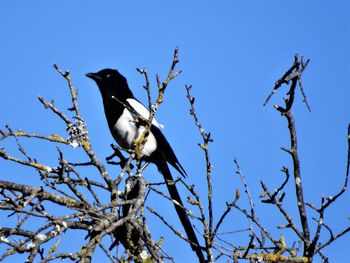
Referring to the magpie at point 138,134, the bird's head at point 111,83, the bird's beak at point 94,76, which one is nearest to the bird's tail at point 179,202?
the magpie at point 138,134

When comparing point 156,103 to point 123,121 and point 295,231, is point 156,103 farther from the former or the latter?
point 123,121

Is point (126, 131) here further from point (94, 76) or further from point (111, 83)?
point (94, 76)

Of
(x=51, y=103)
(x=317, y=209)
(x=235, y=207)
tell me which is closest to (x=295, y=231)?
(x=317, y=209)

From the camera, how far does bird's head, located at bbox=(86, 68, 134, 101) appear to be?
5.08 m

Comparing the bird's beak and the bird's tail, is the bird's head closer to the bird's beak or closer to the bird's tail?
the bird's beak

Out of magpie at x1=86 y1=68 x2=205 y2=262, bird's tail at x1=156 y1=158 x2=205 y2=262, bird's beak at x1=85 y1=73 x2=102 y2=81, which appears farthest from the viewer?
bird's beak at x1=85 y1=73 x2=102 y2=81

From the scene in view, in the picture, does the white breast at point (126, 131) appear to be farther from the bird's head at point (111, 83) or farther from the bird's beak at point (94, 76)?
the bird's beak at point (94, 76)

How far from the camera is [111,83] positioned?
514 centimetres

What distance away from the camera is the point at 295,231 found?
2.45 metres

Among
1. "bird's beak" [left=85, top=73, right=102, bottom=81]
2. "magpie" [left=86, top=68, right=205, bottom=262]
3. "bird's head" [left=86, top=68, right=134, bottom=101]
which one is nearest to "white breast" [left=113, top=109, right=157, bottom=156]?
"magpie" [left=86, top=68, right=205, bottom=262]

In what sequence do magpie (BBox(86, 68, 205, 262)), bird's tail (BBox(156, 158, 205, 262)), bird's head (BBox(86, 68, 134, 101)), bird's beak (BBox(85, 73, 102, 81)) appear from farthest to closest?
bird's beak (BBox(85, 73, 102, 81)) → bird's head (BBox(86, 68, 134, 101)) → magpie (BBox(86, 68, 205, 262)) → bird's tail (BBox(156, 158, 205, 262))

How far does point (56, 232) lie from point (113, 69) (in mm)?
3347

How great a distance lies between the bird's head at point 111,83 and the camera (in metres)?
5.08

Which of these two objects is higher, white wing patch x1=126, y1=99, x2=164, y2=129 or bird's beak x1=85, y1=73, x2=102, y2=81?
bird's beak x1=85, y1=73, x2=102, y2=81
